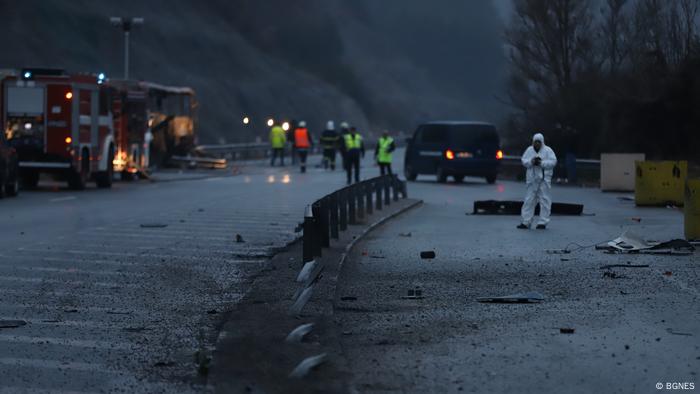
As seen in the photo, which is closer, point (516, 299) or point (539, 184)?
point (516, 299)

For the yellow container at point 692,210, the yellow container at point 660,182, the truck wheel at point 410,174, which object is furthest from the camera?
the truck wheel at point 410,174

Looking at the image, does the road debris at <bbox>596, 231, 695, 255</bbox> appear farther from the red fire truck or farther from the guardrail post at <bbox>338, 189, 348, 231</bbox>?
the red fire truck

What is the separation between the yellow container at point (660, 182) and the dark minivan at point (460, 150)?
1158 cm

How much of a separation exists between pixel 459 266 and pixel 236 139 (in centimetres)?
5986

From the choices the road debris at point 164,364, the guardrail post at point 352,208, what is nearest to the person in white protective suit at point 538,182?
the guardrail post at point 352,208

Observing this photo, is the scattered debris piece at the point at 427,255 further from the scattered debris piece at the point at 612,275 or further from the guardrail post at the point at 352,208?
the guardrail post at the point at 352,208

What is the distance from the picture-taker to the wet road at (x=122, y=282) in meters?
8.66

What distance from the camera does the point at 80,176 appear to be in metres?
34.1

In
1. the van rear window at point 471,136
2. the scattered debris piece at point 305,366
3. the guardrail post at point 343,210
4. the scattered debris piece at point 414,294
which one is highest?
the van rear window at point 471,136

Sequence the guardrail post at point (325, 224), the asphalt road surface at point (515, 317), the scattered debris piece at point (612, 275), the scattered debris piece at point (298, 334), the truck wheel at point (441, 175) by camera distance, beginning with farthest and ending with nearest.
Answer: the truck wheel at point (441, 175) → the guardrail post at point (325, 224) → the scattered debris piece at point (612, 275) → the scattered debris piece at point (298, 334) → the asphalt road surface at point (515, 317)

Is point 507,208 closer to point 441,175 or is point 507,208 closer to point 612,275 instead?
point 612,275

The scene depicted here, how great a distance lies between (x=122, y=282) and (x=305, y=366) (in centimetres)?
564

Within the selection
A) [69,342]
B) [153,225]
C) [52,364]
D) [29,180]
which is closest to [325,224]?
[153,225]

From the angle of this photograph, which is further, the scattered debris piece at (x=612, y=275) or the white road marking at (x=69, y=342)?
the scattered debris piece at (x=612, y=275)
